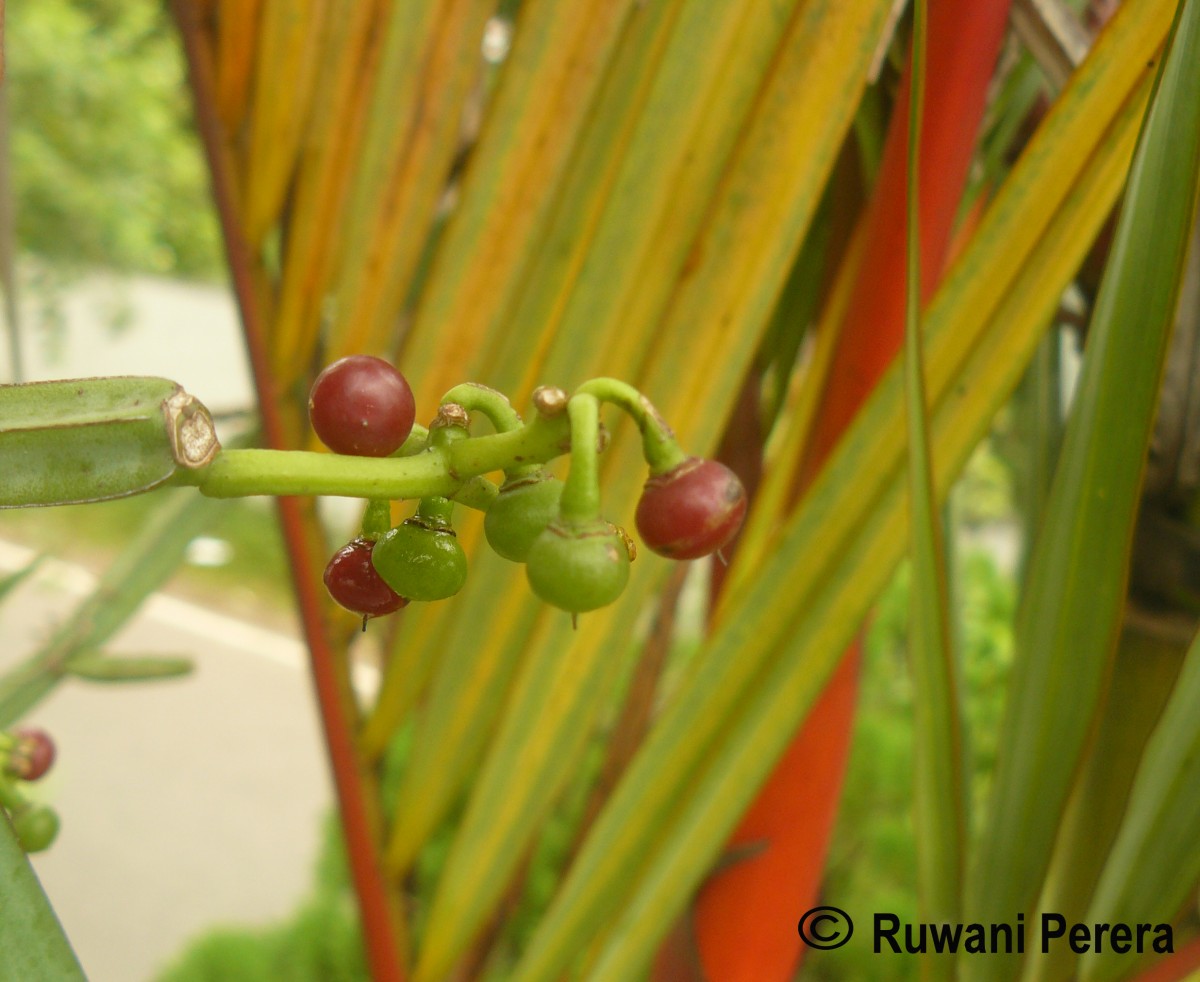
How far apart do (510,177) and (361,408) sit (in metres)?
0.42

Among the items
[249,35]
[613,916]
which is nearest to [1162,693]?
[613,916]

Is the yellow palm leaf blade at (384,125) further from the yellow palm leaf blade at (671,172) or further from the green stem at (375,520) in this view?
the green stem at (375,520)

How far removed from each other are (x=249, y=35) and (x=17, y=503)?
0.58 metres

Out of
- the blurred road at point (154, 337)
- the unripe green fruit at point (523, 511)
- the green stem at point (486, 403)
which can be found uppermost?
the green stem at point (486, 403)

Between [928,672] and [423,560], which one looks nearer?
[423,560]

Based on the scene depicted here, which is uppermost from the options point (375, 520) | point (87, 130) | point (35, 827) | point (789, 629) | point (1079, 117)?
point (1079, 117)

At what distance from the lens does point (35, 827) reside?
41 cm

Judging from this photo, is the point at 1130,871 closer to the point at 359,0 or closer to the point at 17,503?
the point at 17,503

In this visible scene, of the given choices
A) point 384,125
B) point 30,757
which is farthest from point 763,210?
point 30,757

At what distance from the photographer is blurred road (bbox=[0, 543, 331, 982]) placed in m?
2.28

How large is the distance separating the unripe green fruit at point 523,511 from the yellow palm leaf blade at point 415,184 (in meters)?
0.47

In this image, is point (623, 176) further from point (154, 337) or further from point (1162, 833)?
point (154, 337)

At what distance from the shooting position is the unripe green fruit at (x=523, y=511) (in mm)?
232

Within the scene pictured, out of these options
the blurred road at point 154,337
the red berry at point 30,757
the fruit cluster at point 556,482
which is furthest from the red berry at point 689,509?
the blurred road at point 154,337
